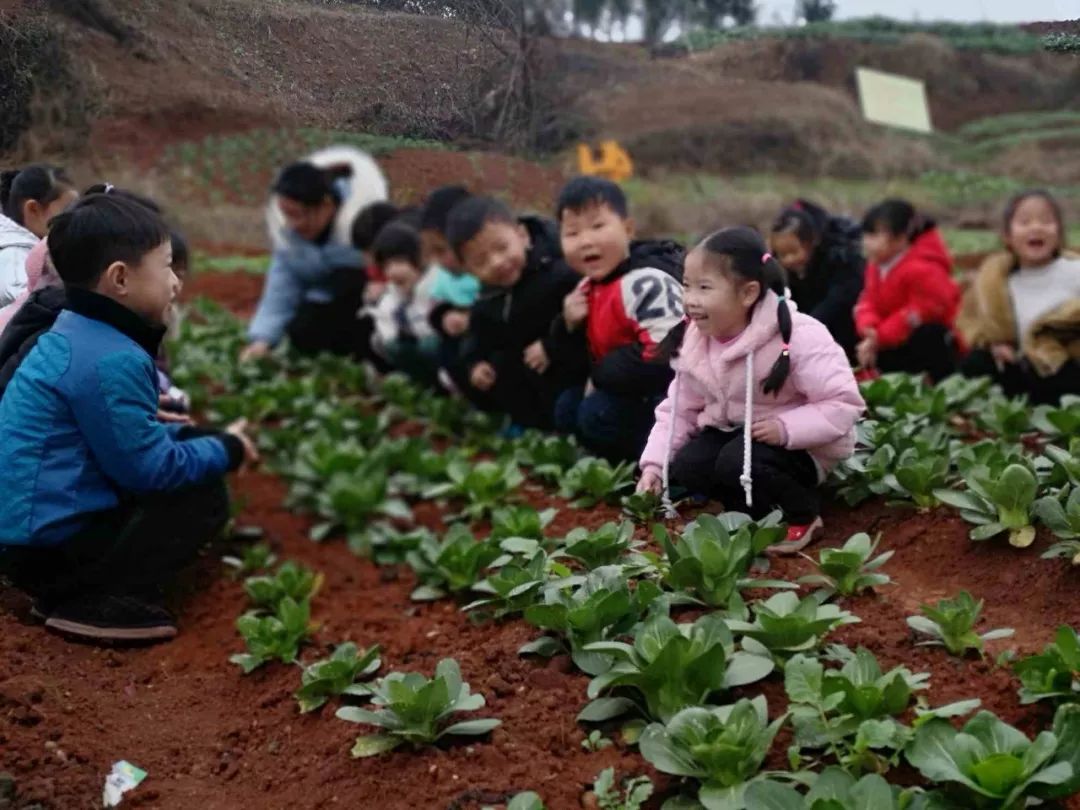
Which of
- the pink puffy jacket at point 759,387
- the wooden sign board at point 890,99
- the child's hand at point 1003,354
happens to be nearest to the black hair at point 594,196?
the pink puffy jacket at point 759,387

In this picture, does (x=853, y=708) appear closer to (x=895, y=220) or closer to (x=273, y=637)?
(x=273, y=637)

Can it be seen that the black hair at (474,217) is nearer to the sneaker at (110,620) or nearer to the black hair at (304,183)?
the sneaker at (110,620)

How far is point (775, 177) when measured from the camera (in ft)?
51.3

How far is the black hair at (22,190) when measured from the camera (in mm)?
4277

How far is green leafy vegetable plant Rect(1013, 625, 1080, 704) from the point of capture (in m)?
2.77

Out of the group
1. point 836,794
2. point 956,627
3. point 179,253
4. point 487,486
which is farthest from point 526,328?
point 836,794

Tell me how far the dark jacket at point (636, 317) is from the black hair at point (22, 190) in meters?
1.98

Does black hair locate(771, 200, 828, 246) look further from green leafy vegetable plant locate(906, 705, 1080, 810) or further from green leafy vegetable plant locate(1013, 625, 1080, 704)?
green leafy vegetable plant locate(906, 705, 1080, 810)

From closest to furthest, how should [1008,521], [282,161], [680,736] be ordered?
[680,736]
[1008,521]
[282,161]

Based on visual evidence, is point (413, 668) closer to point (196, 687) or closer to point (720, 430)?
point (196, 687)

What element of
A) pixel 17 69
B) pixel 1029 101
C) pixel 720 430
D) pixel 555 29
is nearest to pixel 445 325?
pixel 555 29

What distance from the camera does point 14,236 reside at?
4180 millimetres

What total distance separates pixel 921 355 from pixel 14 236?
5.08 metres

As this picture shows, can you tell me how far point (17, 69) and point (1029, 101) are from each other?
13.9 meters
